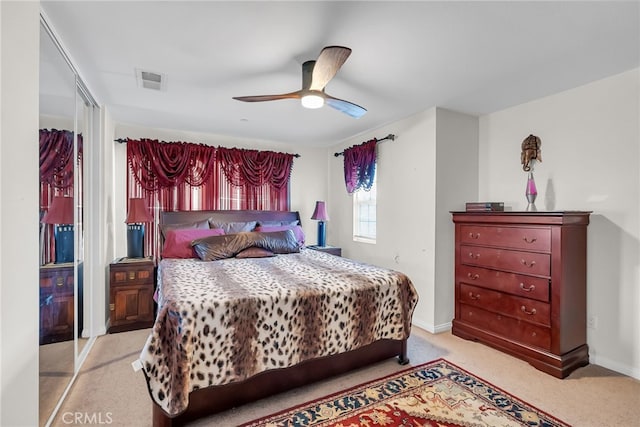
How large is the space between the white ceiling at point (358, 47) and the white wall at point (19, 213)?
2.23ft

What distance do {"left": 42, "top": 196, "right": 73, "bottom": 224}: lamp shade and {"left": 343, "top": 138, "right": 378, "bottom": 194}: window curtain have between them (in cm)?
321

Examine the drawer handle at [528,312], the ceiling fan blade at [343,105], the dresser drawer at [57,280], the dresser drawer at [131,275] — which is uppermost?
the ceiling fan blade at [343,105]

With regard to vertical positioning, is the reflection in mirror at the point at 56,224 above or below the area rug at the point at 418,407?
above

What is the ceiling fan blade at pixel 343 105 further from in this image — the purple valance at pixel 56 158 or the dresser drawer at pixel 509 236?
the purple valance at pixel 56 158

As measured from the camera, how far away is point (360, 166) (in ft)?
14.1

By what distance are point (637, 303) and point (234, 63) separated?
3.70 metres

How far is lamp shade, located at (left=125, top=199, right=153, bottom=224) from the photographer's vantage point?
11.4 feet

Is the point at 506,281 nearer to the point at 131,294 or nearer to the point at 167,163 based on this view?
the point at 131,294

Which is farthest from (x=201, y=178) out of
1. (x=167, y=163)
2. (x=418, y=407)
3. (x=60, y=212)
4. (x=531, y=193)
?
(x=531, y=193)

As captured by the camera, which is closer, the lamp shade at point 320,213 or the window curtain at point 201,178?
the window curtain at point 201,178

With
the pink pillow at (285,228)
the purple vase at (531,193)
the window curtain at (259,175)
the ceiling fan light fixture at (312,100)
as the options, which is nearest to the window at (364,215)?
the pink pillow at (285,228)

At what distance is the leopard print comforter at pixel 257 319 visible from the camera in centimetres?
170

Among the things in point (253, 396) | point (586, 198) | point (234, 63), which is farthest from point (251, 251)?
point (586, 198)

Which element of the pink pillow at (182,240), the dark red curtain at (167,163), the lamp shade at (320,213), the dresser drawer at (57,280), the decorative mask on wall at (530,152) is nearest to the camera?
the dresser drawer at (57,280)
